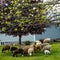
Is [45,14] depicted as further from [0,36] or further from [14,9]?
[0,36]

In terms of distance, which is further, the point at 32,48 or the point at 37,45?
the point at 37,45

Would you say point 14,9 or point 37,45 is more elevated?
point 14,9

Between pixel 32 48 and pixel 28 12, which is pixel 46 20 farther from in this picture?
pixel 32 48

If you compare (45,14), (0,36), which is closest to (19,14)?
(45,14)

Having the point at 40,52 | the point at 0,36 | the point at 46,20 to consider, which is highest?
the point at 46,20

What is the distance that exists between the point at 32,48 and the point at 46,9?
24.6ft

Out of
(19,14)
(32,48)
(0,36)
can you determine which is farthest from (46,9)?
(0,36)

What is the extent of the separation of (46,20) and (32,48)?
23.5ft

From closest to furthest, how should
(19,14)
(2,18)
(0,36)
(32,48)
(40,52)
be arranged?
(19,14) → (2,18) → (32,48) → (40,52) → (0,36)

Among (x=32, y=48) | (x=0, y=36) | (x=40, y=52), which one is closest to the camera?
(x=32, y=48)

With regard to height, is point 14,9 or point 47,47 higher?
point 14,9

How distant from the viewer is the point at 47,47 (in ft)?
65.7

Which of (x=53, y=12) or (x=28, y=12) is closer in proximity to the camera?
(x=53, y=12)

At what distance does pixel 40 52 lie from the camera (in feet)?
67.4
